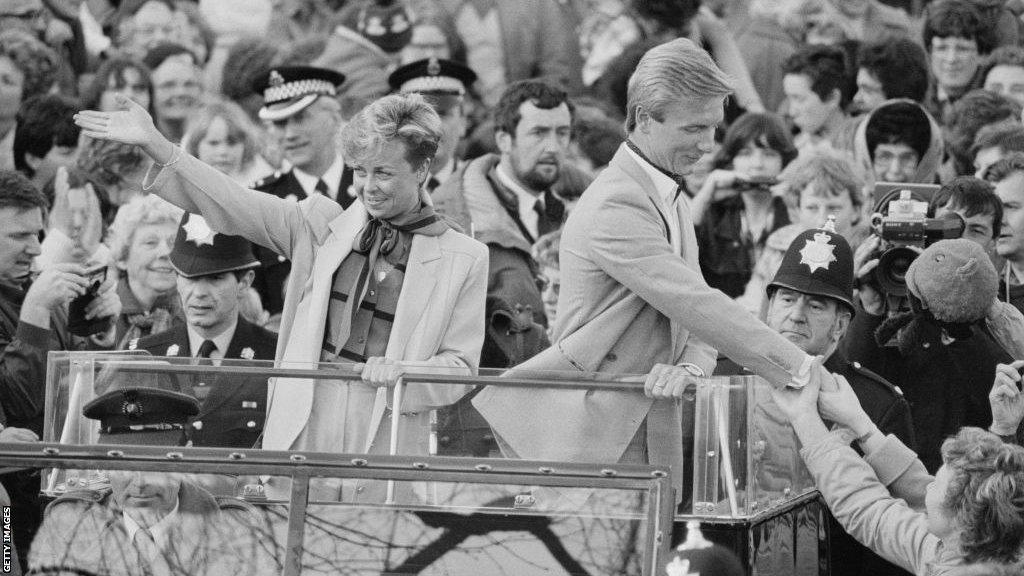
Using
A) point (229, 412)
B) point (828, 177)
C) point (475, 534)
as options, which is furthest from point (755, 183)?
point (475, 534)

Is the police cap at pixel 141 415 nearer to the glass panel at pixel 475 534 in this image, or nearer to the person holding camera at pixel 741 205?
the glass panel at pixel 475 534

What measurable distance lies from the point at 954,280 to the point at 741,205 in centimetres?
332

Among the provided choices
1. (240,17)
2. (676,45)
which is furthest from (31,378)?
(240,17)

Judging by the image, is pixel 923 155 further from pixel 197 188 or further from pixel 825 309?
pixel 197 188

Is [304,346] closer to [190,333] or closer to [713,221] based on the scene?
[190,333]

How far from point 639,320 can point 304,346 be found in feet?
3.54

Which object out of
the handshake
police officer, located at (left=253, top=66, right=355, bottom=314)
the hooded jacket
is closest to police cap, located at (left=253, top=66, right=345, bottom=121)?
police officer, located at (left=253, top=66, right=355, bottom=314)

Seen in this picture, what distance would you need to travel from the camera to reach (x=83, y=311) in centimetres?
728

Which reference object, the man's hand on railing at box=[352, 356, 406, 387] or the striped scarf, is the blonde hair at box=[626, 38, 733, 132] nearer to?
the striped scarf

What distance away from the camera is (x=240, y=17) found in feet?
43.8

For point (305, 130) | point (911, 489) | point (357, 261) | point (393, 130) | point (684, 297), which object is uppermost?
point (305, 130)

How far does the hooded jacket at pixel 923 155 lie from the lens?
9.56m

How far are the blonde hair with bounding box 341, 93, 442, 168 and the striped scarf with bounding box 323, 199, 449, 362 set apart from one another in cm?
22

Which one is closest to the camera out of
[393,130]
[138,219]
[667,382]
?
[667,382]
